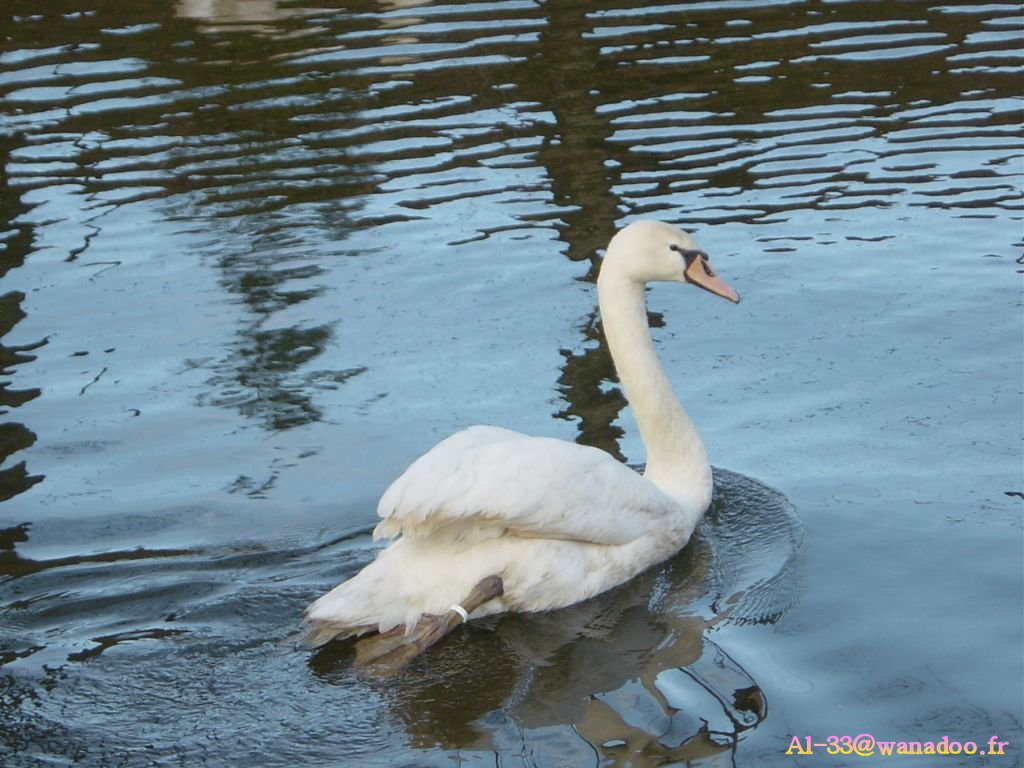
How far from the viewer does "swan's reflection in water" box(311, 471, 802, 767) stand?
4.96 metres

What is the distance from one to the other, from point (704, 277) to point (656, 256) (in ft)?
0.79

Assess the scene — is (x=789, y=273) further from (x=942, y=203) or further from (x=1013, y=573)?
(x=1013, y=573)

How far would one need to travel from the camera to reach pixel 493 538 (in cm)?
585

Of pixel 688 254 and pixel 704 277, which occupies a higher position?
pixel 688 254

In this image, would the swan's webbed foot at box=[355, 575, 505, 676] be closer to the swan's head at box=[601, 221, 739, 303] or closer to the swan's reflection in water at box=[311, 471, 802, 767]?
the swan's reflection in water at box=[311, 471, 802, 767]

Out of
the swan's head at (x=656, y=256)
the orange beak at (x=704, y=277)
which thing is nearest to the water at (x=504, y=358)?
the orange beak at (x=704, y=277)

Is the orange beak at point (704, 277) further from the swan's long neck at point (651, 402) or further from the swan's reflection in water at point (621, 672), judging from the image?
the swan's reflection in water at point (621, 672)

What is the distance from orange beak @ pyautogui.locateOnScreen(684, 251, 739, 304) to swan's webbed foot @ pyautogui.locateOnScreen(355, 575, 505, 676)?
1.61m

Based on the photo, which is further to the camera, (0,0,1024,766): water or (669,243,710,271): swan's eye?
(669,243,710,271): swan's eye

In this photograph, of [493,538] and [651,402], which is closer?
[493,538]

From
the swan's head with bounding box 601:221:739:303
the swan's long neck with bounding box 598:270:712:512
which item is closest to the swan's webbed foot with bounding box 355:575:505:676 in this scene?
the swan's long neck with bounding box 598:270:712:512

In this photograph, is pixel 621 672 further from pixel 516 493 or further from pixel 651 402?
pixel 651 402

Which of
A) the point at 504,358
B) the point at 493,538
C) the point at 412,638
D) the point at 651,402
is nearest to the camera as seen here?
the point at 412,638

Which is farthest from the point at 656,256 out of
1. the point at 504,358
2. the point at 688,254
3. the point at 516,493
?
the point at 504,358
